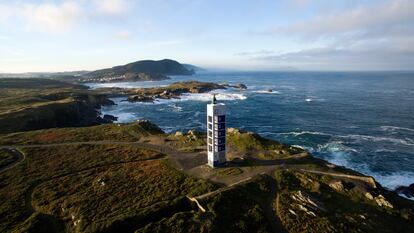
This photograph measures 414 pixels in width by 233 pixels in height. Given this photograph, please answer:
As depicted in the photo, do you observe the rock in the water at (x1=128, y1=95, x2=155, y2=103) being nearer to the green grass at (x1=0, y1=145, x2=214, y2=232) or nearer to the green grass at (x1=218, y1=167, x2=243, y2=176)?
the green grass at (x1=0, y1=145, x2=214, y2=232)

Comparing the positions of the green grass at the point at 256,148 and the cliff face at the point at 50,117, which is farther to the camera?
the cliff face at the point at 50,117

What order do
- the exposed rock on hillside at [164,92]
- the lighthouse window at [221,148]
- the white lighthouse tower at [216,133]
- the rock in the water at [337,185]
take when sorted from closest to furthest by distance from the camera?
the rock in the water at [337,185], the white lighthouse tower at [216,133], the lighthouse window at [221,148], the exposed rock on hillside at [164,92]

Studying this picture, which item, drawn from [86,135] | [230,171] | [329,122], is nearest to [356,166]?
[230,171]

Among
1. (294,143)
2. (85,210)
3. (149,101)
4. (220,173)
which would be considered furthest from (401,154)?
(149,101)

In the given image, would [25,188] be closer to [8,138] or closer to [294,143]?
[8,138]

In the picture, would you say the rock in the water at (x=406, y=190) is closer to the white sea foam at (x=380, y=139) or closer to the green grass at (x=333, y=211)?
the green grass at (x=333, y=211)

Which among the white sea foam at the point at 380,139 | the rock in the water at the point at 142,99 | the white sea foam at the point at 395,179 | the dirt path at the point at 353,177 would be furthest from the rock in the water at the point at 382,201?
the rock in the water at the point at 142,99
